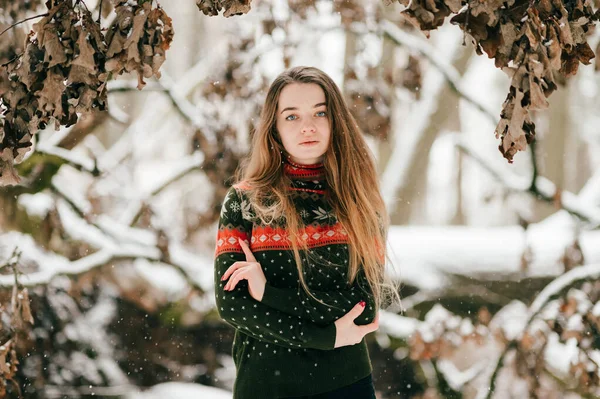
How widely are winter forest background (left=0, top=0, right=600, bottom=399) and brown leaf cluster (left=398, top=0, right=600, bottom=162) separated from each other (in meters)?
2.23

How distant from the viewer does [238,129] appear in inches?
137

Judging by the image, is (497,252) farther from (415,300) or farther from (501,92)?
(501,92)

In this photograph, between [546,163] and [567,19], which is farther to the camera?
[546,163]

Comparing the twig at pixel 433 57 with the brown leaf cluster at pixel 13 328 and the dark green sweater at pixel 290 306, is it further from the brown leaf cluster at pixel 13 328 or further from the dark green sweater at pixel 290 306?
the brown leaf cluster at pixel 13 328

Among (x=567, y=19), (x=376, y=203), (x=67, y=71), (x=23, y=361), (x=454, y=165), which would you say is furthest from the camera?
(x=454, y=165)

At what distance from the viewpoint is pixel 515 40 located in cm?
123

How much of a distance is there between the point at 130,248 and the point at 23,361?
789 mm

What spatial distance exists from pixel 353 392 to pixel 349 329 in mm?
194

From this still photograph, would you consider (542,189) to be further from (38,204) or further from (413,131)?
(38,204)

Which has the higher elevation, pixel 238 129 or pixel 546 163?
pixel 238 129

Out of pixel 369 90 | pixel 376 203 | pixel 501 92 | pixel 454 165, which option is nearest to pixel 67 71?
pixel 376 203

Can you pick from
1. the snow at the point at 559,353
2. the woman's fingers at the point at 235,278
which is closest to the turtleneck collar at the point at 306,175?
the woman's fingers at the point at 235,278

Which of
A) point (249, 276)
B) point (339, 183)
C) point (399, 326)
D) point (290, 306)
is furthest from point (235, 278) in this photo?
point (399, 326)

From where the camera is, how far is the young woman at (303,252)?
1773 mm
